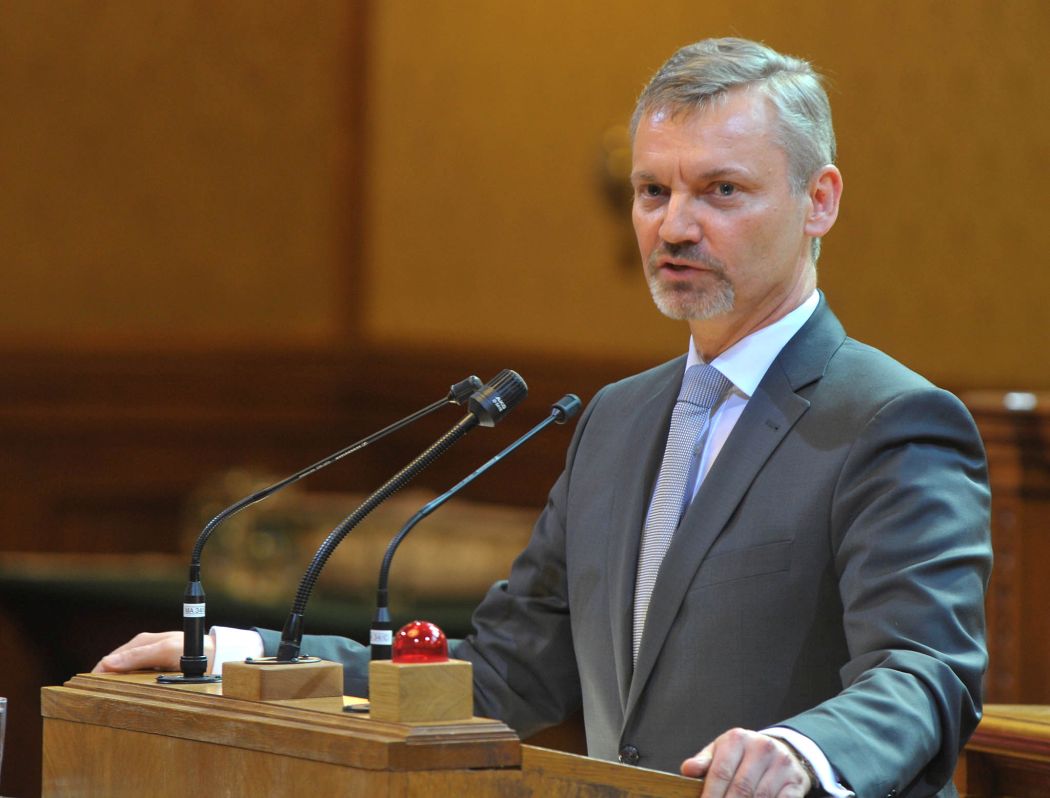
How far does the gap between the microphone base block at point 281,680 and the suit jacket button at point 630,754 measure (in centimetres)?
48

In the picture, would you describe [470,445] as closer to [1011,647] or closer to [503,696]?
[1011,647]

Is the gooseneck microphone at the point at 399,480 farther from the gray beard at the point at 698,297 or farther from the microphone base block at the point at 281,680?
the gray beard at the point at 698,297

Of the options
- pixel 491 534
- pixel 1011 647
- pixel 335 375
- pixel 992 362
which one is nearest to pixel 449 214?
pixel 335 375

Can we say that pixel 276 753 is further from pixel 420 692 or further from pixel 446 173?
pixel 446 173

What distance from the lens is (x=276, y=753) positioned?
6.03ft

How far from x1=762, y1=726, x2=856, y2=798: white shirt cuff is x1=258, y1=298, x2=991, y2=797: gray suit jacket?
14mm

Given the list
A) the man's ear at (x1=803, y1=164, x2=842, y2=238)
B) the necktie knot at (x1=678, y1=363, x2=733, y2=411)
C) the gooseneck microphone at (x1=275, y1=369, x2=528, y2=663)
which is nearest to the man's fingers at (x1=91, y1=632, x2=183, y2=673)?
the gooseneck microphone at (x1=275, y1=369, x2=528, y2=663)

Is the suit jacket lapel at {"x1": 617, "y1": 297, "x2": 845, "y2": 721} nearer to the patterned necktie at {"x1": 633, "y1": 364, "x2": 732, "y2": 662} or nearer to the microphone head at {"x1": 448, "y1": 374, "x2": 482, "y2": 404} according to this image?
the patterned necktie at {"x1": 633, "y1": 364, "x2": 732, "y2": 662}

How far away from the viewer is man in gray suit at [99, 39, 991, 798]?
201 centimetres

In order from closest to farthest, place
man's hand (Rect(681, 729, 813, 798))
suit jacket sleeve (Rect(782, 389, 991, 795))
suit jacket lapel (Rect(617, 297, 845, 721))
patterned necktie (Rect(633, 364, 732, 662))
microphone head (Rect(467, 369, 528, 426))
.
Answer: man's hand (Rect(681, 729, 813, 798))
suit jacket sleeve (Rect(782, 389, 991, 795))
microphone head (Rect(467, 369, 528, 426))
suit jacket lapel (Rect(617, 297, 845, 721))
patterned necktie (Rect(633, 364, 732, 662))

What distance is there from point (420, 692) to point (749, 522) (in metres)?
0.64

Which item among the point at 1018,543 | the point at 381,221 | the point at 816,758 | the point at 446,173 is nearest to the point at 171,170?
the point at 381,221

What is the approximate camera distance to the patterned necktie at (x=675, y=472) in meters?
2.35

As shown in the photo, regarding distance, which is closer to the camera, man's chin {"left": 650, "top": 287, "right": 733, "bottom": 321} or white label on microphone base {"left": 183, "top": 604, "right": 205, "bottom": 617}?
white label on microphone base {"left": 183, "top": 604, "right": 205, "bottom": 617}
